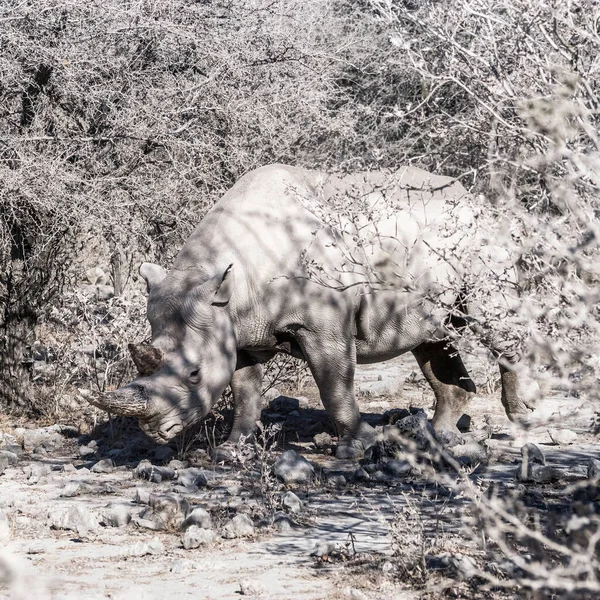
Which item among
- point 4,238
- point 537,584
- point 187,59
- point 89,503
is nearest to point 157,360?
point 89,503

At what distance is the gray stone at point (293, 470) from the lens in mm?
7348

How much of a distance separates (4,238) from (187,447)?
250 cm

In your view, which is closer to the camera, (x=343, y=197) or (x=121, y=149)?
(x=343, y=197)

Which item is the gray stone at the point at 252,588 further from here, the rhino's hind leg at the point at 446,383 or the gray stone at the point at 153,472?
the rhino's hind leg at the point at 446,383

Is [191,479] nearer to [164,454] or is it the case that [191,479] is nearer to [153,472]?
[153,472]

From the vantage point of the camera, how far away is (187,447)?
27.0 feet

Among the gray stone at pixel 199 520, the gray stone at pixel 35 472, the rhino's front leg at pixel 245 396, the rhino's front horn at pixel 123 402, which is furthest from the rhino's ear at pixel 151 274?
the gray stone at pixel 199 520

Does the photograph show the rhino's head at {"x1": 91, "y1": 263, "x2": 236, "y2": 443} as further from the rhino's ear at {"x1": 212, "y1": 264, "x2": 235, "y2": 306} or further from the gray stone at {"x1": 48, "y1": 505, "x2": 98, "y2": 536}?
the gray stone at {"x1": 48, "y1": 505, "x2": 98, "y2": 536}

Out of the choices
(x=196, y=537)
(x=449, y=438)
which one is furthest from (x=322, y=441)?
(x=196, y=537)

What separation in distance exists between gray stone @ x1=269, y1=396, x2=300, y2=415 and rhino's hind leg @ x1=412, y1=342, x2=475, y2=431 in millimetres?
1320

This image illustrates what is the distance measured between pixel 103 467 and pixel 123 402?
1276 mm

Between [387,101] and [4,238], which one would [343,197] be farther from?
[387,101]

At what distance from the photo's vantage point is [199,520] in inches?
242

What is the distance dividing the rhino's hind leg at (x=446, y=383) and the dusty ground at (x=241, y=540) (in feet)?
3.90
